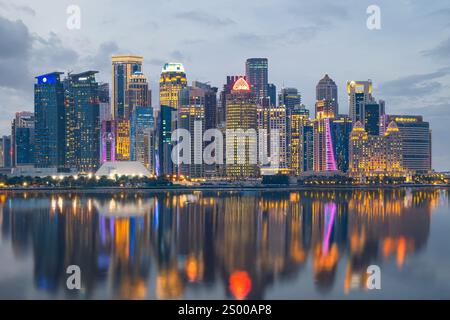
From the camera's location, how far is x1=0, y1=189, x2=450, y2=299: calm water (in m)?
26.9

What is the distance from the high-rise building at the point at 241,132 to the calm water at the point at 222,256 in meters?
126

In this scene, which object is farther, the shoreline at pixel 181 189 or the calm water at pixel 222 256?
the shoreline at pixel 181 189

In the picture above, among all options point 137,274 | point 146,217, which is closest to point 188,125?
point 146,217

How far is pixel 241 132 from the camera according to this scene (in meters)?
189

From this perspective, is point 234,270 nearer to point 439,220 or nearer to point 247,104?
point 439,220

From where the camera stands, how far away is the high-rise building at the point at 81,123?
628 feet

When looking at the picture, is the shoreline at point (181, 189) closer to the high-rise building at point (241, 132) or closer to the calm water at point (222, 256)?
the high-rise building at point (241, 132)

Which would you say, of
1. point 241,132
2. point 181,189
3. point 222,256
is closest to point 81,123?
point 241,132

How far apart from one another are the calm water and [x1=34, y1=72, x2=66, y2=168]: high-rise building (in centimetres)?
13030

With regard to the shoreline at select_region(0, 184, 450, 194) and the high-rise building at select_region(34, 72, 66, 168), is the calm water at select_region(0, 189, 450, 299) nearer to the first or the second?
the shoreline at select_region(0, 184, 450, 194)

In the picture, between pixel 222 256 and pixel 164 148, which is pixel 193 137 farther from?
pixel 222 256

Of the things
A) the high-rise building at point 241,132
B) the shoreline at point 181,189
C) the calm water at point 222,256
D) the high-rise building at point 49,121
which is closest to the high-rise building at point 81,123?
the high-rise building at point 49,121

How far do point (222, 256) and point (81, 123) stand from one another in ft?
543
